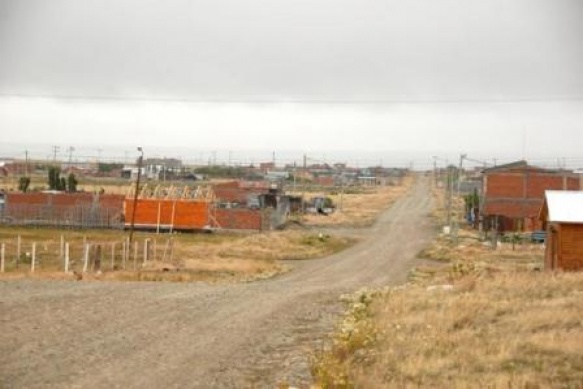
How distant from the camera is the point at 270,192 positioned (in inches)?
3063

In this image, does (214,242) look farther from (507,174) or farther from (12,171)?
(12,171)

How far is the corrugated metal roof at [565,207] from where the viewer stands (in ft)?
94.6

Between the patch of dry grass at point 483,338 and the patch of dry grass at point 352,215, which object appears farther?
the patch of dry grass at point 352,215

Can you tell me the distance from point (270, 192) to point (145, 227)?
70.0ft

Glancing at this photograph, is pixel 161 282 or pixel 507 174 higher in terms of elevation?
pixel 507 174

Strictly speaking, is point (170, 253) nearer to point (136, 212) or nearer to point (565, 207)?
point (565, 207)

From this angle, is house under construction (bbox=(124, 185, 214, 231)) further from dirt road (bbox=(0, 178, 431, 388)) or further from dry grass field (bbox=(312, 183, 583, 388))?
dry grass field (bbox=(312, 183, 583, 388))

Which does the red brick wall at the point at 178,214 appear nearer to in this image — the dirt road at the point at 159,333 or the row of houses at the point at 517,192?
the row of houses at the point at 517,192

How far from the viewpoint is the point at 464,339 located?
496 inches

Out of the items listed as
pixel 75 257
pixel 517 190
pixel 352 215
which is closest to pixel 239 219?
pixel 352 215

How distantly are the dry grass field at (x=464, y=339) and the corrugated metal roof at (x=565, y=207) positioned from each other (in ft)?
32.1

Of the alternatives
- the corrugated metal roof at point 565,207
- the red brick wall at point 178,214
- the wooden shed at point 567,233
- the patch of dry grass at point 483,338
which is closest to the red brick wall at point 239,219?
the red brick wall at point 178,214

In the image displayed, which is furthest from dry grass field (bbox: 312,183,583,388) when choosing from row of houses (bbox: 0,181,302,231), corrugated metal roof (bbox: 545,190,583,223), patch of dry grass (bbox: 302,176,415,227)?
patch of dry grass (bbox: 302,176,415,227)

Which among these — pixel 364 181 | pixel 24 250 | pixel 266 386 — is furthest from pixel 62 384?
pixel 364 181
